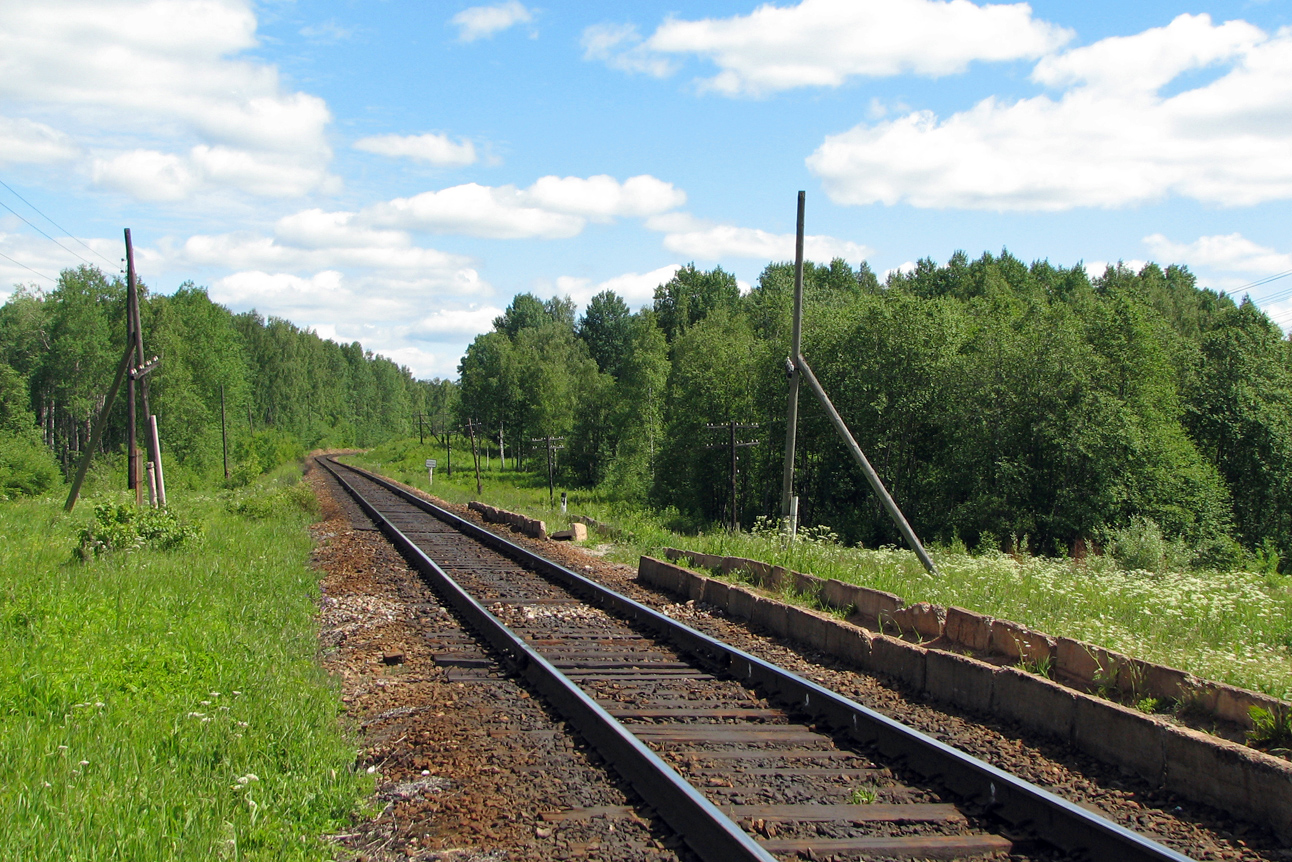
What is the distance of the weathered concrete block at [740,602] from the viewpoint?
31.2 ft

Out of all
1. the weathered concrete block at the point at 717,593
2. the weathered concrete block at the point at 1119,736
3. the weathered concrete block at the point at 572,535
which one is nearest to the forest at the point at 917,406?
the weathered concrete block at the point at 572,535

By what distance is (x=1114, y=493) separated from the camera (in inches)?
1197

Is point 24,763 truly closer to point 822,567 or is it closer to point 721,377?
point 822,567

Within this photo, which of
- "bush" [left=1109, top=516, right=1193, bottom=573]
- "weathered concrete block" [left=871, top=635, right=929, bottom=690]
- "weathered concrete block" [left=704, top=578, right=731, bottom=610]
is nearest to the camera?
"weathered concrete block" [left=871, top=635, right=929, bottom=690]

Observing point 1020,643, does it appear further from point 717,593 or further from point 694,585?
point 694,585

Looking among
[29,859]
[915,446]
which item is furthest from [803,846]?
[915,446]

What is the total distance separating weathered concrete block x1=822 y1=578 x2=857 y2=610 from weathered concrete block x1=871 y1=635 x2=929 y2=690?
1932 millimetres

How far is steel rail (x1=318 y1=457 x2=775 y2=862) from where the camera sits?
392 centimetres

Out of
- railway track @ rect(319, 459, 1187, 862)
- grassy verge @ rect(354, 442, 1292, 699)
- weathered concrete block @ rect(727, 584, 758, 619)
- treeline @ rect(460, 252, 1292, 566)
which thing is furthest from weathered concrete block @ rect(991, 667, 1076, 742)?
treeline @ rect(460, 252, 1292, 566)

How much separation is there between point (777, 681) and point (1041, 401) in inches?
1204

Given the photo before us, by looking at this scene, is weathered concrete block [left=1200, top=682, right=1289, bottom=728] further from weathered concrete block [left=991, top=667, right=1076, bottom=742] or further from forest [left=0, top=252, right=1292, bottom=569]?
forest [left=0, top=252, right=1292, bottom=569]

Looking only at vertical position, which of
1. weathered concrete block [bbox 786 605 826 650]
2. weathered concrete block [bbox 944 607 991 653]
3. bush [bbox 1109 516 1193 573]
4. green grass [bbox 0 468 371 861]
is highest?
weathered concrete block [bbox 944 607 991 653]

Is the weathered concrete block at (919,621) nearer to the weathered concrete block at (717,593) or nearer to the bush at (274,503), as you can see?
the weathered concrete block at (717,593)

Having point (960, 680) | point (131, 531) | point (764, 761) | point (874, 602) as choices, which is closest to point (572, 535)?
point (131, 531)
